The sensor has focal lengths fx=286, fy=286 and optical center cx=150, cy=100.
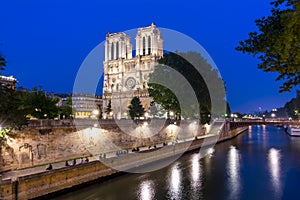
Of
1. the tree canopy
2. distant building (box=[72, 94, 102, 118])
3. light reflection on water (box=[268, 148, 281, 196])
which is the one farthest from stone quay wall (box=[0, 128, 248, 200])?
distant building (box=[72, 94, 102, 118])

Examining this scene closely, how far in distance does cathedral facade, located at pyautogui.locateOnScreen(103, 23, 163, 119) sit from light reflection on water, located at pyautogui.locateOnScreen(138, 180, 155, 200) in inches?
2423

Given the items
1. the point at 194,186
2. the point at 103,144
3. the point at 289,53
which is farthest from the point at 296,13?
the point at 103,144

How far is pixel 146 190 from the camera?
20.6 metres

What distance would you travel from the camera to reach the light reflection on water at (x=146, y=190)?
1907 cm

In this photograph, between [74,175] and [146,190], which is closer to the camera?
[74,175]

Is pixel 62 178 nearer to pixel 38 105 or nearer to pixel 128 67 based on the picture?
pixel 38 105

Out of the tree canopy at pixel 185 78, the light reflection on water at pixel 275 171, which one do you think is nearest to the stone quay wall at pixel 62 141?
the tree canopy at pixel 185 78

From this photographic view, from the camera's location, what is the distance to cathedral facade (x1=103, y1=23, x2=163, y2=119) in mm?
88875

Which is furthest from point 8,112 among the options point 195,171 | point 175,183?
point 195,171

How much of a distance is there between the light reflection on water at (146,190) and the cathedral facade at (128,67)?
61553 millimetres

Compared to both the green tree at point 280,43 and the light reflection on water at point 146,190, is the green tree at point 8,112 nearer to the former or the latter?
the light reflection on water at point 146,190

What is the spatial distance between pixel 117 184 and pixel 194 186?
5916mm

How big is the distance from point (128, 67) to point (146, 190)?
76531mm

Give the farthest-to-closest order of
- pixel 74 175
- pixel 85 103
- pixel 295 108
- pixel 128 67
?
pixel 85 103, pixel 128 67, pixel 295 108, pixel 74 175
